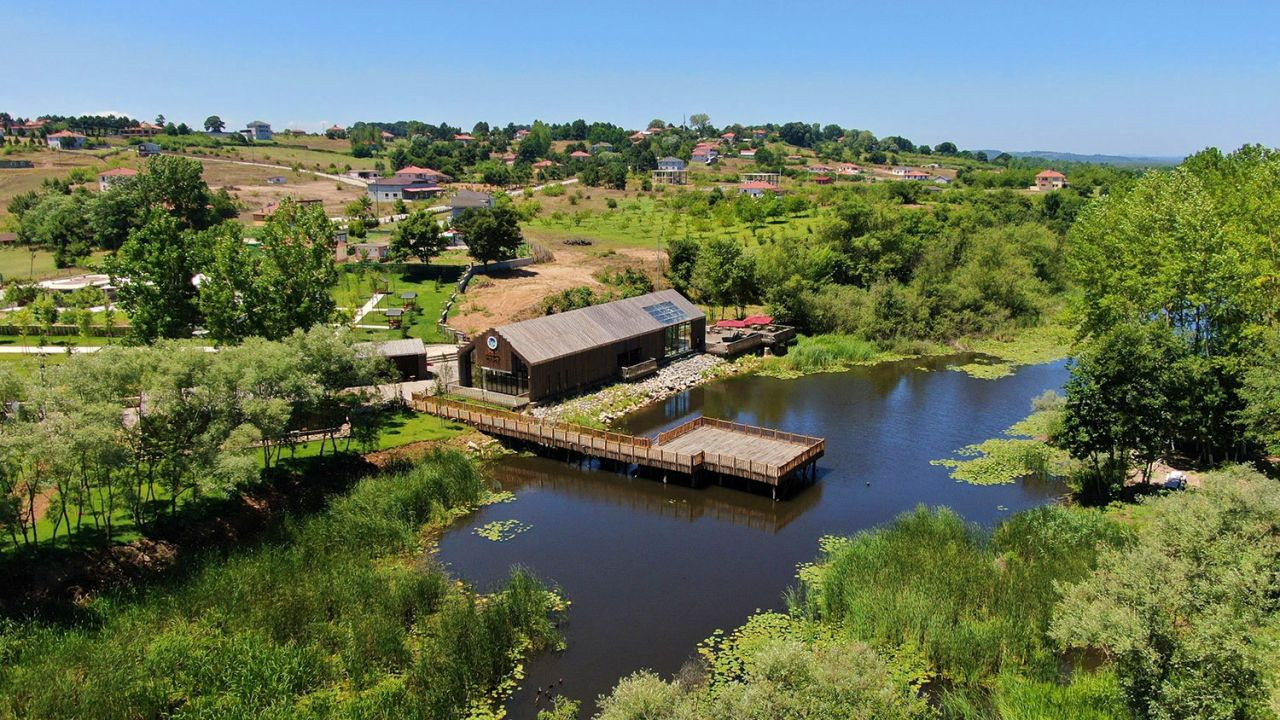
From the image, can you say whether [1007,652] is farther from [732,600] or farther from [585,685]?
[585,685]

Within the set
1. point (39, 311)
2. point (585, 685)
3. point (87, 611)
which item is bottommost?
point (585, 685)

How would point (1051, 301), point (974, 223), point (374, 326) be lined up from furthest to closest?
point (974, 223) → point (1051, 301) → point (374, 326)

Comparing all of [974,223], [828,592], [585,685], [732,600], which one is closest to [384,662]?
[585,685]

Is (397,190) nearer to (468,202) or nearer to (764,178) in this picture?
(468,202)

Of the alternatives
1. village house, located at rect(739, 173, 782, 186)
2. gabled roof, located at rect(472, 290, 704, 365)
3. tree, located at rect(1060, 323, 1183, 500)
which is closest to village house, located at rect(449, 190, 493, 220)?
gabled roof, located at rect(472, 290, 704, 365)

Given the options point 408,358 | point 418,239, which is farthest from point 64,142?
point 408,358

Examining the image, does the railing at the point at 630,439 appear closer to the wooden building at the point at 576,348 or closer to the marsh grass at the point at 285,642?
the wooden building at the point at 576,348
